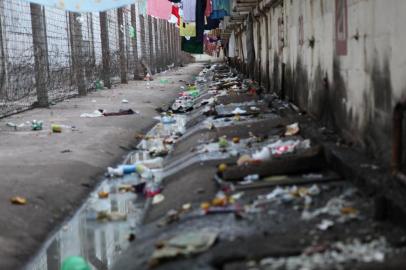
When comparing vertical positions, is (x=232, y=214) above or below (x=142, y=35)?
below

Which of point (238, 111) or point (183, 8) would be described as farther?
point (183, 8)

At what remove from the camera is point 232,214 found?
373 cm

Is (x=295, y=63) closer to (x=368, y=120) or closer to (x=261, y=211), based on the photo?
(x=368, y=120)

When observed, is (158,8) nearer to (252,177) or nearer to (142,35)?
(142,35)

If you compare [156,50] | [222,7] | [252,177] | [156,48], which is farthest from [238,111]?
[156,48]

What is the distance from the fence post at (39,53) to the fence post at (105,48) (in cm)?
632

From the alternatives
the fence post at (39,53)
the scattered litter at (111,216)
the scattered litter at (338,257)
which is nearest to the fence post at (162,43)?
the fence post at (39,53)

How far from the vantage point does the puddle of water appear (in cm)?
399

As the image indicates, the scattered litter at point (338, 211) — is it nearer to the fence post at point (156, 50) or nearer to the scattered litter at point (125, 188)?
the scattered litter at point (125, 188)

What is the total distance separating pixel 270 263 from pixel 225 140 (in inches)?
154

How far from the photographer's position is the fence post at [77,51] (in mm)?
15203

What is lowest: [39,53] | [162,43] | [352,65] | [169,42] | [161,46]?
[352,65]

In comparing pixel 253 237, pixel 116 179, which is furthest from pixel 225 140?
pixel 253 237

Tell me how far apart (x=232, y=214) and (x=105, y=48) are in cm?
1640
